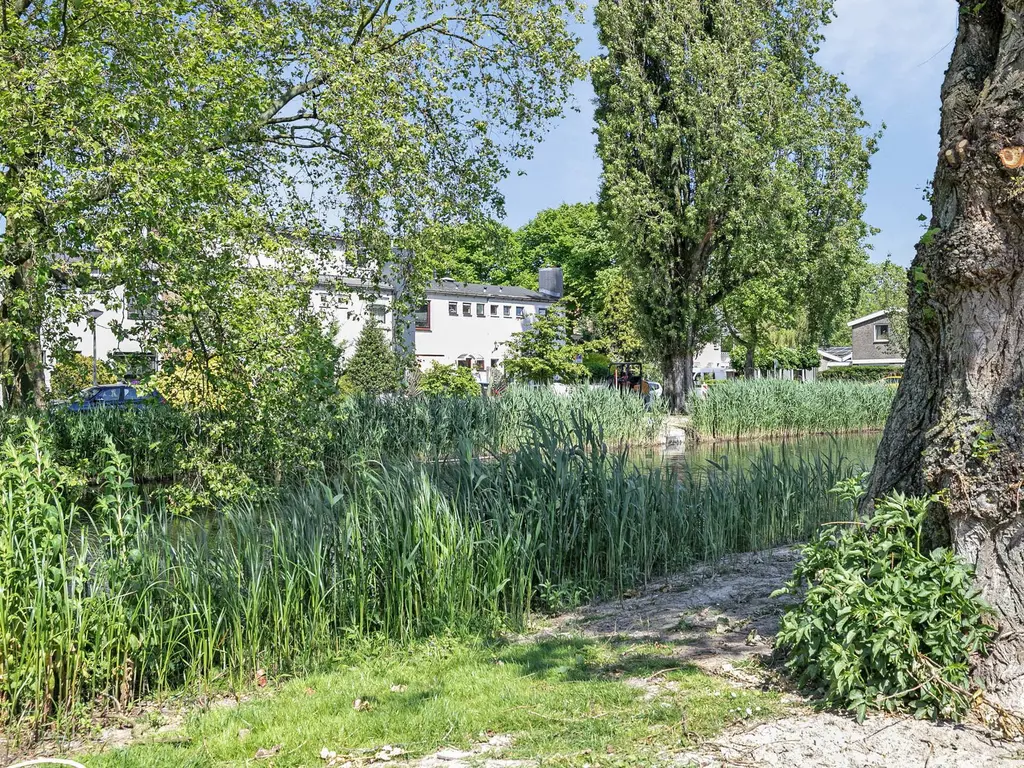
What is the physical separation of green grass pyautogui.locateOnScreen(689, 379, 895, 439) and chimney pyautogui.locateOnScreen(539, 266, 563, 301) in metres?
37.9

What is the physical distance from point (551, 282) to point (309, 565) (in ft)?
192

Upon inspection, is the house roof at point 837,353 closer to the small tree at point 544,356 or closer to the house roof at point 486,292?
the house roof at point 486,292

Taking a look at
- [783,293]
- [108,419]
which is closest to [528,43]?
[108,419]

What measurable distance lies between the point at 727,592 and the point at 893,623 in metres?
2.59

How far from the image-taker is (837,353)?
8000 centimetres

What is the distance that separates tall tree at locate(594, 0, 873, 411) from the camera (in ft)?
80.6

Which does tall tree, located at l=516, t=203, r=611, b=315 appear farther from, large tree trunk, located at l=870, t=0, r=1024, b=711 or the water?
large tree trunk, located at l=870, t=0, r=1024, b=711

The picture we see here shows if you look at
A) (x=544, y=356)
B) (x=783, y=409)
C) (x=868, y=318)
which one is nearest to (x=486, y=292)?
(x=544, y=356)

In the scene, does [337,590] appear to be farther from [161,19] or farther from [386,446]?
[386,446]

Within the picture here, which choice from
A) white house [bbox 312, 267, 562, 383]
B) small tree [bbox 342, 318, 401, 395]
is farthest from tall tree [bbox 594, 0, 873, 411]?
white house [bbox 312, 267, 562, 383]

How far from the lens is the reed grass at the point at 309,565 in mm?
4504

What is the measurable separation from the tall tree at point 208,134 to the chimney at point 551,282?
46.6 meters

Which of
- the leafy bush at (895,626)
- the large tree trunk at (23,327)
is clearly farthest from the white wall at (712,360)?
the leafy bush at (895,626)

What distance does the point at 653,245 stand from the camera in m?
25.2
